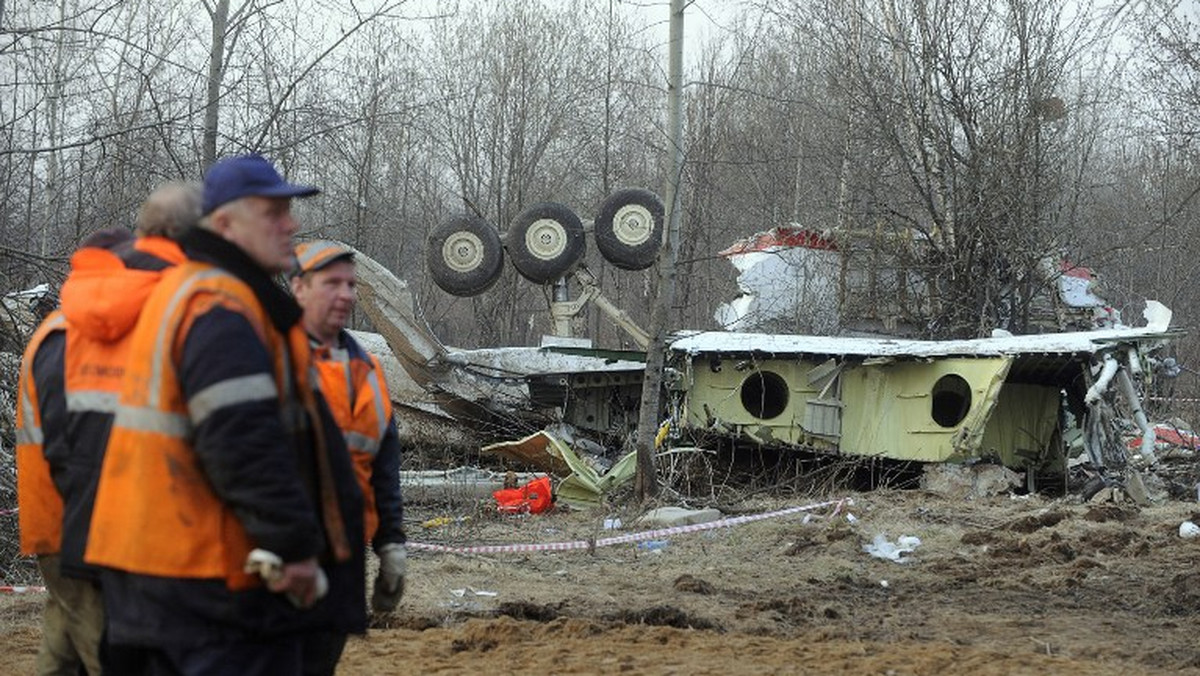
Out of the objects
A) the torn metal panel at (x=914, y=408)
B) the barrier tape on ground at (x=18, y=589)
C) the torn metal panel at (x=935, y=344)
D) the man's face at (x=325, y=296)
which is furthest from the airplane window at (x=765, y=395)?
the man's face at (x=325, y=296)

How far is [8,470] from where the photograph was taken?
938 centimetres

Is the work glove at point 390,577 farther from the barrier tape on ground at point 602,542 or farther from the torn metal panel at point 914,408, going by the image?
the torn metal panel at point 914,408

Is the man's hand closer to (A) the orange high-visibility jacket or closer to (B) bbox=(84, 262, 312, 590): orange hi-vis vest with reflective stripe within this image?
(B) bbox=(84, 262, 312, 590): orange hi-vis vest with reflective stripe

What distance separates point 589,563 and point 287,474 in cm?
742

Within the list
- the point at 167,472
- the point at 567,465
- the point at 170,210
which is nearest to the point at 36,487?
the point at 170,210

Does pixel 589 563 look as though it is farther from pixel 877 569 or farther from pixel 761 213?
pixel 761 213

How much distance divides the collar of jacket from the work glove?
929 mm

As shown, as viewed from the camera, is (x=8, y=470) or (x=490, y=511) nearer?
(x=8, y=470)

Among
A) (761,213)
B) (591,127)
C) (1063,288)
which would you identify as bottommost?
(1063,288)

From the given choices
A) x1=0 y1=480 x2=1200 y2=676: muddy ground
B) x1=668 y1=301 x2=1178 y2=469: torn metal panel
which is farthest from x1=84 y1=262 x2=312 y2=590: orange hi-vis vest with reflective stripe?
x1=668 y1=301 x2=1178 y2=469: torn metal panel

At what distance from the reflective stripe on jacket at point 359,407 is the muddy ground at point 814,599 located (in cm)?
264

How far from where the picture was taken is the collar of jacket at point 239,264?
320cm

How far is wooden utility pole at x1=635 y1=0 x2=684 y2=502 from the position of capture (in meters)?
12.8

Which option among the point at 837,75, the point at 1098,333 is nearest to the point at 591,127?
the point at 837,75
